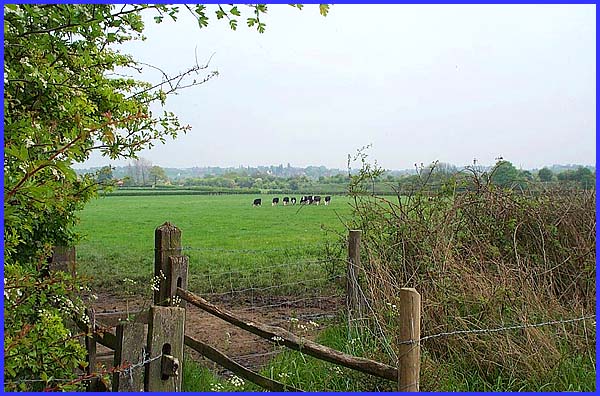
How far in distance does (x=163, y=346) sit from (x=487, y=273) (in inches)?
120

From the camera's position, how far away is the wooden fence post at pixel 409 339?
2.54 m

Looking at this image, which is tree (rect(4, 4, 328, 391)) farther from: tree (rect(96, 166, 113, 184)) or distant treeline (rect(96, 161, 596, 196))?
distant treeline (rect(96, 161, 596, 196))

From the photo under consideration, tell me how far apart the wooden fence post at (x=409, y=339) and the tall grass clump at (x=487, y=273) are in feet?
3.30

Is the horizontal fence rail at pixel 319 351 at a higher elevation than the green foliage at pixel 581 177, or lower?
lower

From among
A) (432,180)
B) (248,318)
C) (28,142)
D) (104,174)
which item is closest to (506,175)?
(432,180)

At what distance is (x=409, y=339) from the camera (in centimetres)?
257

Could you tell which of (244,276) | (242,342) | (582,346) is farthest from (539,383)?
(244,276)

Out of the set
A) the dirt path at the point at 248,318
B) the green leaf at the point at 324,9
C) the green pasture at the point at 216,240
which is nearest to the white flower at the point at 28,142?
the green leaf at the point at 324,9

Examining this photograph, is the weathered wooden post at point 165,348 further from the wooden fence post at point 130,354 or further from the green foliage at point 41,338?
the green foliage at point 41,338

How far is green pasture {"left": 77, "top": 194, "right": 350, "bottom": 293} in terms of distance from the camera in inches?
297

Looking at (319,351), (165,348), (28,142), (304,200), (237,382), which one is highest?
(28,142)

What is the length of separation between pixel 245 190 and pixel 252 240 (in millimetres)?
2084

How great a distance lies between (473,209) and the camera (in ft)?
18.0

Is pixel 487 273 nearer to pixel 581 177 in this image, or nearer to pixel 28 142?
pixel 581 177
